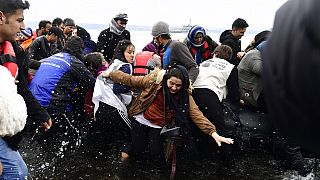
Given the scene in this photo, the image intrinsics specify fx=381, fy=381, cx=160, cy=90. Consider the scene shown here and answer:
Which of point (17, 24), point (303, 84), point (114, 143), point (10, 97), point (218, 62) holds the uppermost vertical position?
point (303, 84)

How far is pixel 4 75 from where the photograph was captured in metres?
2.42

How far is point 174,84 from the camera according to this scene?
4289 mm

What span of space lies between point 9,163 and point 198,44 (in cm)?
397

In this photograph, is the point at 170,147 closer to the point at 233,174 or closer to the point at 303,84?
the point at 233,174

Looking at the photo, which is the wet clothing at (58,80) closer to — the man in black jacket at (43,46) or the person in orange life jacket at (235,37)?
the man in black jacket at (43,46)

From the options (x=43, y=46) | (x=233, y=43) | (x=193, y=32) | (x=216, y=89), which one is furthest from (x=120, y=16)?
(x=216, y=89)

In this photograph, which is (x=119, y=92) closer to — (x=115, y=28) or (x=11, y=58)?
(x=115, y=28)

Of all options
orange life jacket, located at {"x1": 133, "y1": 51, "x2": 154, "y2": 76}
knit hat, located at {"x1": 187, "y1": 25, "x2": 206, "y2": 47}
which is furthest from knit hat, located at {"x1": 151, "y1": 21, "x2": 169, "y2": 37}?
orange life jacket, located at {"x1": 133, "y1": 51, "x2": 154, "y2": 76}

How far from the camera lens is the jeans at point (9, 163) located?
2.53 metres

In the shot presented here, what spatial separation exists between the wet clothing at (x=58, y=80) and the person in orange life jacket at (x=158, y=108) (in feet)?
1.23

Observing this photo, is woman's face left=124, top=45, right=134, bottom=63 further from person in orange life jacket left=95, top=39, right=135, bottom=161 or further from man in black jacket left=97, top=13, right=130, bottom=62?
man in black jacket left=97, top=13, right=130, bottom=62

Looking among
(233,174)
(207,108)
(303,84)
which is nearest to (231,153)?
(233,174)

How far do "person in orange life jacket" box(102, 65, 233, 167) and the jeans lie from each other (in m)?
2.09

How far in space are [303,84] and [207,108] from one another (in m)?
3.90
